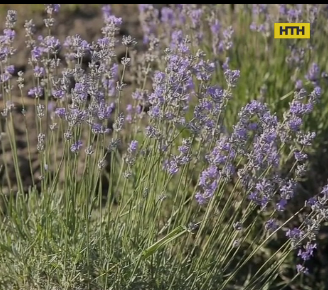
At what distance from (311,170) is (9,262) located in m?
1.63

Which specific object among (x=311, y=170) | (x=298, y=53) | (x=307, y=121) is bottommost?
(x=311, y=170)

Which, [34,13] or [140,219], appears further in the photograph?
[34,13]

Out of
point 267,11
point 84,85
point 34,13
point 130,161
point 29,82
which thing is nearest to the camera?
point 84,85

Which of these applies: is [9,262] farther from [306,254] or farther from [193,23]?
[193,23]

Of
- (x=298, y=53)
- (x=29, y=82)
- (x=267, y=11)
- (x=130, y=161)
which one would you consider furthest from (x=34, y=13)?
(x=130, y=161)

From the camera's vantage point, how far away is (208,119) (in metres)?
2.54

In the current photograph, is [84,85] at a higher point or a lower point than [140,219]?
higher

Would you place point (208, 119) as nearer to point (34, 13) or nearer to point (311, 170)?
point (311, 170)

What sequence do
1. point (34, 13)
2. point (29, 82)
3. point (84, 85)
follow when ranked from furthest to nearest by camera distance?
point (34, 13)
point (29, 82)
point (84, 85)

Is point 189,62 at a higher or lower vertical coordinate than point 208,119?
higher

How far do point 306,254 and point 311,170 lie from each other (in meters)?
1.08

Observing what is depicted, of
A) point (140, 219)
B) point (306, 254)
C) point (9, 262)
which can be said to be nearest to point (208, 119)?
point (140, 219)

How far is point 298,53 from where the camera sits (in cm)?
374

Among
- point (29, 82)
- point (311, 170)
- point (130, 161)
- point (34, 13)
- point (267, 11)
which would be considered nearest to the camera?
point (130, 161)
